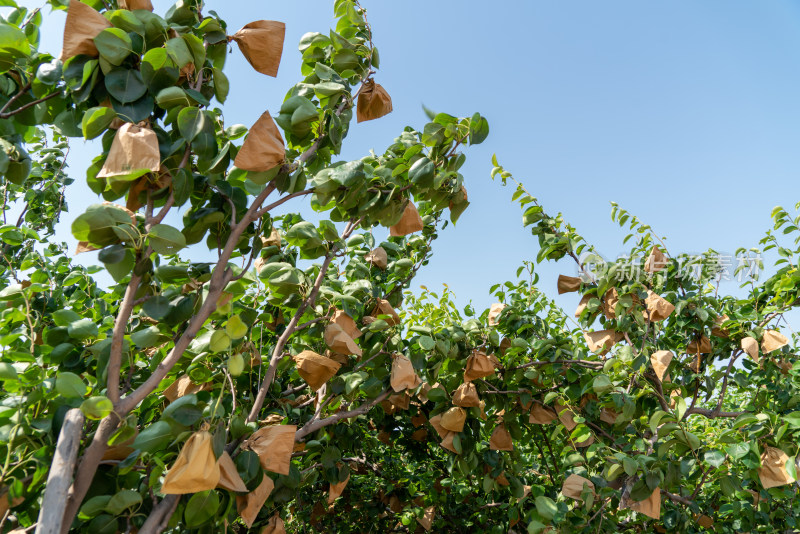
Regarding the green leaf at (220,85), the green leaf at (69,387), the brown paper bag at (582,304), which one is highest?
the brown paper bag at (582,304)

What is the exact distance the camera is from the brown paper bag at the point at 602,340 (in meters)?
2.33

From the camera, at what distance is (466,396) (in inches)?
79.2

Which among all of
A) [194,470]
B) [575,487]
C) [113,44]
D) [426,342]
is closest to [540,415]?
[575,487]

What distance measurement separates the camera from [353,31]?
1596 mm

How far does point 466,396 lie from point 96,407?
4.60 feet

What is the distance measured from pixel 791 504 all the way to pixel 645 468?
143 centimetres

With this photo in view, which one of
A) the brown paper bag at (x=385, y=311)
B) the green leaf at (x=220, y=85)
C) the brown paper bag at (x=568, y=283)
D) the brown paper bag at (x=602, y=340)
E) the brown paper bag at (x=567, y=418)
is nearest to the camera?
the green leaf at (x=220, y=85)

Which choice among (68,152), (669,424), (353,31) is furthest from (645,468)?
(68,152)

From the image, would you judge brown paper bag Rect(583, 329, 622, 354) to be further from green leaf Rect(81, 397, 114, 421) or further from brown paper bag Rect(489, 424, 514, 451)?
green leaf Rect(81, 397, 114, 421)

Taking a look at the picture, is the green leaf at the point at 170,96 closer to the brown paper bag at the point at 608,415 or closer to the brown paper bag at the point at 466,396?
the brown paper bag at the point at 466,396

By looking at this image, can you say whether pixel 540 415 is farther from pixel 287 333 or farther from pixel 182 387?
pixel 182 387

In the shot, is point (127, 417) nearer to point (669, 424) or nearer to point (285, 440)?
point (285, 440)

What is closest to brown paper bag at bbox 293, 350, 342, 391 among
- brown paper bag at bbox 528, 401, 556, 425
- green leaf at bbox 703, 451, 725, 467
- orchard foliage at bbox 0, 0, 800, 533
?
orchard foliage at bbox 0, 0, 800, 533

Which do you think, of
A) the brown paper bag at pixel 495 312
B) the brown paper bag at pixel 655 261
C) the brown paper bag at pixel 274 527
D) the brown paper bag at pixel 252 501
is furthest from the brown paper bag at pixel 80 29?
the brown paper bag at pixel 655 261
